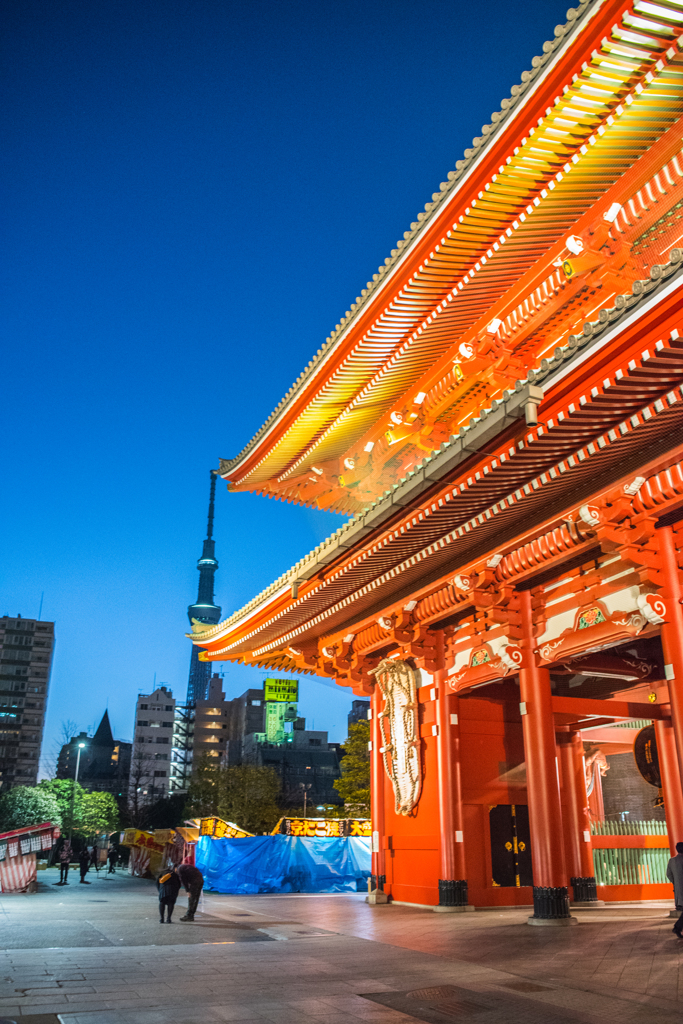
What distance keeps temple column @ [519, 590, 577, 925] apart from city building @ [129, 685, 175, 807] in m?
88.1

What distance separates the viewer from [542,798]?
486 inches

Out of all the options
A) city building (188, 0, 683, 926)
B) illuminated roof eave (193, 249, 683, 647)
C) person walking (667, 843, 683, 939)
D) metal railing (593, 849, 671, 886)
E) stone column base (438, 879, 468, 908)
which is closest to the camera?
illuminated roof eave (193, 249, 683, 647)

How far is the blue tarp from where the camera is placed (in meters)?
23.0

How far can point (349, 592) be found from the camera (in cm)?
1530

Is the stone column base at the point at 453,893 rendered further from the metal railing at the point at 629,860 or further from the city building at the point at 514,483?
the metal railing at the point at 629,860

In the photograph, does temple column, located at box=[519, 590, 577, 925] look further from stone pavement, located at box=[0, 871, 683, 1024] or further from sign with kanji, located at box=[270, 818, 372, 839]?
sign with kanji, located at box=[270, 818, 372, 839]

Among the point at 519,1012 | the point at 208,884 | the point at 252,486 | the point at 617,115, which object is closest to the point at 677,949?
the point at 519,1012

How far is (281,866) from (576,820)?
1006 cm

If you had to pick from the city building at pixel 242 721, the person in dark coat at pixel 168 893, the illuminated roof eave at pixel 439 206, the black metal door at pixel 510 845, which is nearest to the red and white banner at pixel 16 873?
the person in dark coat at pixel 168 893

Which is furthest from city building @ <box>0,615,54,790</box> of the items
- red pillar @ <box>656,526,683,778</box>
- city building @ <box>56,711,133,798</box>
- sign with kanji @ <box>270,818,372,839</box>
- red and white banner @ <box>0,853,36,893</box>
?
red pillar @ <box>656,526,683,778</box>

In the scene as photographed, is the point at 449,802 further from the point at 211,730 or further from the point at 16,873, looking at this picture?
the point at 211,730

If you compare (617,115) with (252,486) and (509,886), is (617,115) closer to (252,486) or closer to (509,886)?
(252,486)

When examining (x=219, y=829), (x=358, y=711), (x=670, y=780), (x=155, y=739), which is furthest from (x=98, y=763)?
(x=670, y=780)

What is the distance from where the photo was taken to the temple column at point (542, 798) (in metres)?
12.1
